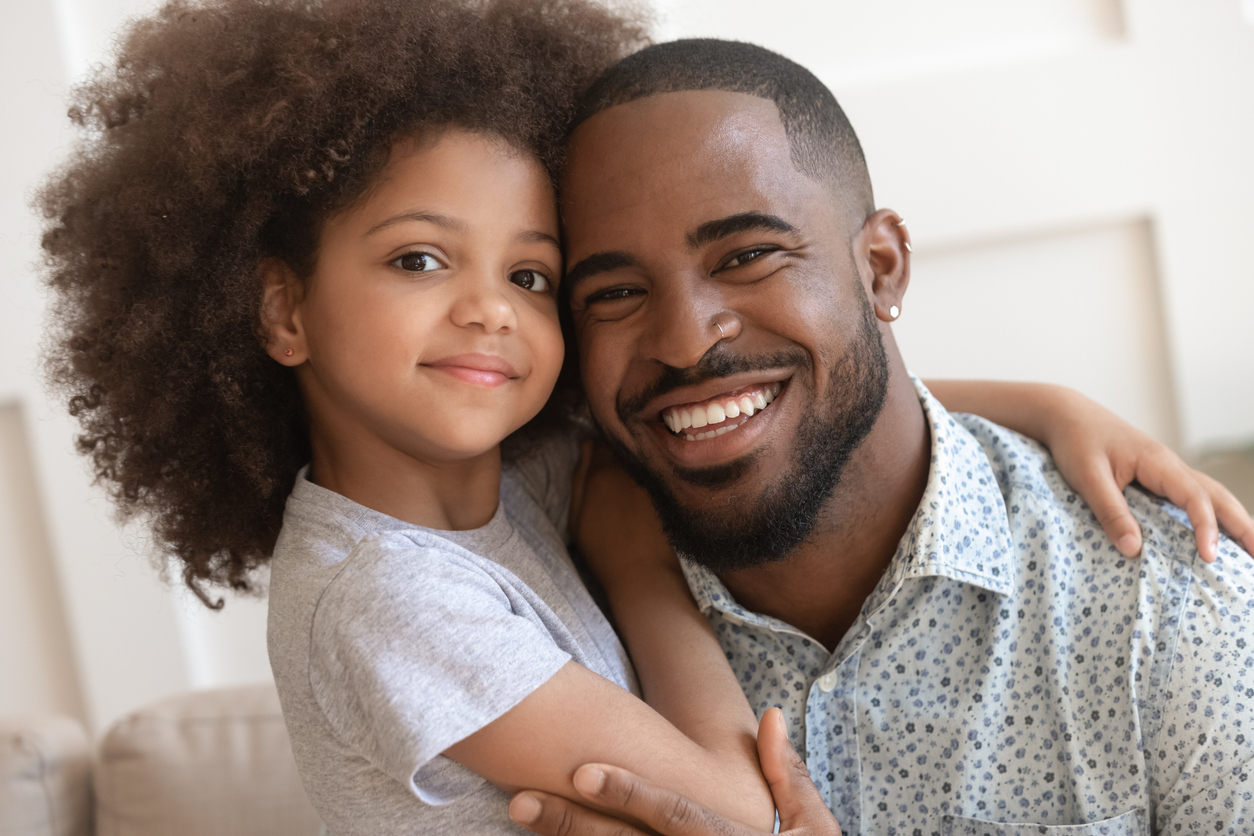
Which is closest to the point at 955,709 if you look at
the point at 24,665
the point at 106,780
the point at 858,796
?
the point at 858,796

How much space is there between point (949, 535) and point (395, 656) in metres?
0.63

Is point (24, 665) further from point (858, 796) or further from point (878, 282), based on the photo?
point (878, 282)

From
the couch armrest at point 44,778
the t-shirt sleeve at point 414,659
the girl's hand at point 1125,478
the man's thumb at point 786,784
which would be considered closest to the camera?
the t-shirt sleeve at point 414,659

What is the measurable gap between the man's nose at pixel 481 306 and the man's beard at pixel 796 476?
19cm

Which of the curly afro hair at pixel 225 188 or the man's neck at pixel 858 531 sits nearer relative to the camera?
the curly afro hair at pixel 225 188

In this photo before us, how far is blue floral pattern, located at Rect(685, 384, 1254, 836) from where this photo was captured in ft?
3.56

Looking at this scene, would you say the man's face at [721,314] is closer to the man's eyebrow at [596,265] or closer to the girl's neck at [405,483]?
the man's eyebrow at [596,265]

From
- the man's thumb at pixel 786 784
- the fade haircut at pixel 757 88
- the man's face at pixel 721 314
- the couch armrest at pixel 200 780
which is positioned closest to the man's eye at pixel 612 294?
the man's face at pixel 721 314

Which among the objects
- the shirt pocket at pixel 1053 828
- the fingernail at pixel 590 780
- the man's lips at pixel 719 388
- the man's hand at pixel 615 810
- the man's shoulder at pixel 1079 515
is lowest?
the shirt pocket at pixel 1053 828

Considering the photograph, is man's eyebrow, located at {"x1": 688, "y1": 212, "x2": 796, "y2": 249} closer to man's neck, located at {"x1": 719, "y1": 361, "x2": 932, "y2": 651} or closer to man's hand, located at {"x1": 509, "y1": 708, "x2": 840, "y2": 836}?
man's neck, located at {"x1": 719, "y1": 361, "x2": 932, "y2": 651}

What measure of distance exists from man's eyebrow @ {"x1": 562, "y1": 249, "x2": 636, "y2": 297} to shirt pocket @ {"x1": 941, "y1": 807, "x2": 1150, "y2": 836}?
2.38 ft

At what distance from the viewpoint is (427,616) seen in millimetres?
944

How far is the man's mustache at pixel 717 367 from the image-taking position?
1.13 metres

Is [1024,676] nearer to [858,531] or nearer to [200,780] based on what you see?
[858,531]
